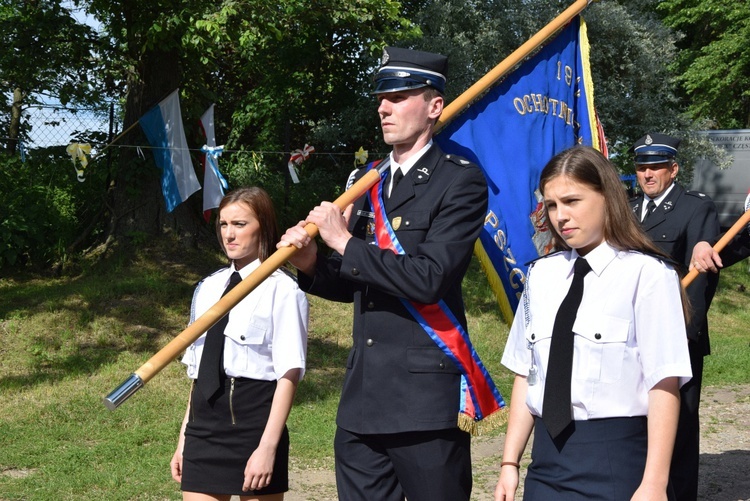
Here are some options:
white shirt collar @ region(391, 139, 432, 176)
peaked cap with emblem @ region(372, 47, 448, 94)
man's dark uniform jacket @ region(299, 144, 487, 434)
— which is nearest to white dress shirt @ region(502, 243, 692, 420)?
man's dark uniform jacket @ region(299, 144, 487, 434)

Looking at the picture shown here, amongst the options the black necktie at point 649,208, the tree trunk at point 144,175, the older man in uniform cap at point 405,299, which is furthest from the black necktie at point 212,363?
the tree trunk at point 144,175

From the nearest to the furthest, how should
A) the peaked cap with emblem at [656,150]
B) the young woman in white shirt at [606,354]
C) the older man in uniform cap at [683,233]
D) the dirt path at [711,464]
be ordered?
the young woman in white shirt at [606,354] < the older man in uniform cap at [683,233] < the peaked cap with emblem at [656,150] < the dirt path at [711,464]

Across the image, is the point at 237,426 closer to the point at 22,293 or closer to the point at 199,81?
the point at 22,293

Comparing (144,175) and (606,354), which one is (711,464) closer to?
(606,354)

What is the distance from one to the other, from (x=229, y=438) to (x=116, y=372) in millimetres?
5362

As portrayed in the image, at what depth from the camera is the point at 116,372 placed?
28.0ft

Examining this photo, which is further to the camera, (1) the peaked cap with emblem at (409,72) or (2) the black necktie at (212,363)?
(2) the black necktie at (212,363)

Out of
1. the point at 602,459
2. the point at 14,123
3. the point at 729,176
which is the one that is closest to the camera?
the point at 602,459

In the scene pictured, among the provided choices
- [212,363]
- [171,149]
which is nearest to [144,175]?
[171,149]

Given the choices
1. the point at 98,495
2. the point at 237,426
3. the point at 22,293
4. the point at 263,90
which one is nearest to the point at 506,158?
the point at 237,426

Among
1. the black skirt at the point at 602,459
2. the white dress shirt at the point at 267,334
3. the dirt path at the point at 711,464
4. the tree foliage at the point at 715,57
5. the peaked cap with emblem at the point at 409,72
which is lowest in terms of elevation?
the dirt path at the point at 711,464

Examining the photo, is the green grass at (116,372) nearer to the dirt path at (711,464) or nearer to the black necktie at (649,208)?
the dirt path at (711,464)

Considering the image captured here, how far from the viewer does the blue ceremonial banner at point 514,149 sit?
4301 millimetres

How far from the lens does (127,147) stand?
36.8ft
